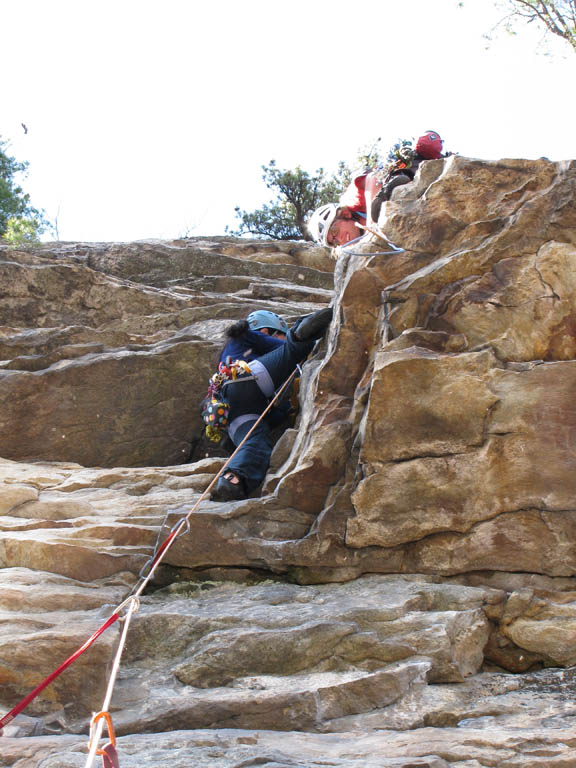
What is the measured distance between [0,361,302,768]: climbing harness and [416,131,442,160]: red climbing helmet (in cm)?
224

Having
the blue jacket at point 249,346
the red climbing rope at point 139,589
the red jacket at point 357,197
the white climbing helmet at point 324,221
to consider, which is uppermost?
the red jacket at point 357,197

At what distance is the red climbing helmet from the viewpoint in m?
6.67

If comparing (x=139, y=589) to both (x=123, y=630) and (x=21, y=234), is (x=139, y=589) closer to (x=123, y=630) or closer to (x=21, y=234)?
(x=123, y=630)

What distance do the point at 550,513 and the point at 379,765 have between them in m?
2.19

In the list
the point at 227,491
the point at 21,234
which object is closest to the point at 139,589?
the point at 227,491

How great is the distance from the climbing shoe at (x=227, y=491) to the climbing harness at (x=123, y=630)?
2.6 inches

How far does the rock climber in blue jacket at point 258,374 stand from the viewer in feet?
18.8

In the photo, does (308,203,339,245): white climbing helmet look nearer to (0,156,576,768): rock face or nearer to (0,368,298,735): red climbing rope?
(0,156,576,768): rock face

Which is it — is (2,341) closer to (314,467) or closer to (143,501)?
(143,501)

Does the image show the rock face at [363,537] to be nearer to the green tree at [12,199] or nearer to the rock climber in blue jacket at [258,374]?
the rock climber in blue jacket at [258,374]

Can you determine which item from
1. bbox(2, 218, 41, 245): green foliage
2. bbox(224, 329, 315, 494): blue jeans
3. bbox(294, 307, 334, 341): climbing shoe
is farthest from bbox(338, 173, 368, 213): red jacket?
bbox(2, 218, 41, 245): green foliage

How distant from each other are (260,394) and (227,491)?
3.81 feet

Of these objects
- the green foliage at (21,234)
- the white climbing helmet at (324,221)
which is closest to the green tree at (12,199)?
the green foliage at (21,234)

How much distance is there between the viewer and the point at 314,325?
20.7 ft
